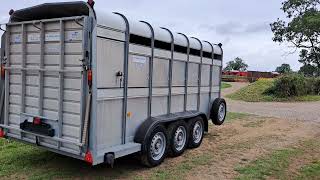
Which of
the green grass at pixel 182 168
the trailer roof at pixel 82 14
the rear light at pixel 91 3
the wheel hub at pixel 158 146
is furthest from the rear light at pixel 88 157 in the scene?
the rear light at pixel 91 3

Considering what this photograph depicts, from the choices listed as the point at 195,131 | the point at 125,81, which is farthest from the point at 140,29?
the point at 195,131

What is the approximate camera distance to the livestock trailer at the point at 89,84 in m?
5.94

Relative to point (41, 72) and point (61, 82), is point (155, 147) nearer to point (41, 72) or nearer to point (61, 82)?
point (61, 82)

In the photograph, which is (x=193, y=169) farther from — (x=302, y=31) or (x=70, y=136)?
(x=302, y=31)

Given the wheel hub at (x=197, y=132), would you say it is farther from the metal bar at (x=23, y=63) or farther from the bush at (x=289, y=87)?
the bush at (x=289, y=87)

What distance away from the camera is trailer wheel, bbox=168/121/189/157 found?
791 centimetres

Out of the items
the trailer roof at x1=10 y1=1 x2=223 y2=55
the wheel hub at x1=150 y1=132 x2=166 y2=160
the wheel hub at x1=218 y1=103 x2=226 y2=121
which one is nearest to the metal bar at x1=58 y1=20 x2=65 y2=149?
the trailer roof at x1=10 y1=1 x2=223 y2=55

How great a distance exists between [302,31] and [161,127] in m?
37.5

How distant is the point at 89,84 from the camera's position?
5.85 metres

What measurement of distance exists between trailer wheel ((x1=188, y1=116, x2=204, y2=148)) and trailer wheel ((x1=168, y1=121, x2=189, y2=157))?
312 millimetres

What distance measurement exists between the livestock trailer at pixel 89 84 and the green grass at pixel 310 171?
250cm

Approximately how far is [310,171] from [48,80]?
202 inches

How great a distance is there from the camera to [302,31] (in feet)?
134

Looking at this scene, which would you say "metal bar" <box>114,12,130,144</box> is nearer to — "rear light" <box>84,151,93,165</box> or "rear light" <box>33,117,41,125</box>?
"rear light" <box>84,151,93,165</box>
